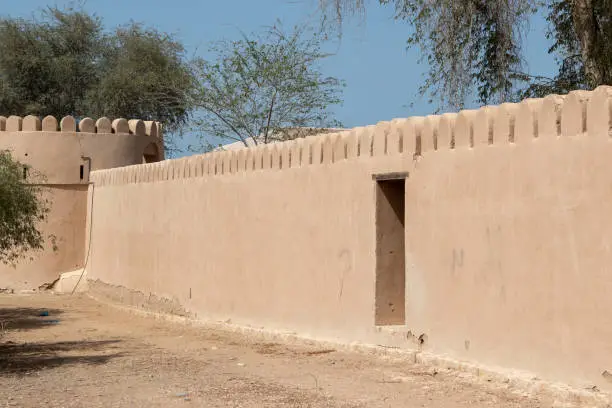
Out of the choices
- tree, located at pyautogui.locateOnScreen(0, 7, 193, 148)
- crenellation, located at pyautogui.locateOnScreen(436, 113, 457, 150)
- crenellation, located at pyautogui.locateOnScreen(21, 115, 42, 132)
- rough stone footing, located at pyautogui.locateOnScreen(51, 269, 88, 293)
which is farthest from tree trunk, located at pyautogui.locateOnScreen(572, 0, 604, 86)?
tree, located at pyautogui.locateOnScreen(0, 7, 193, 148)

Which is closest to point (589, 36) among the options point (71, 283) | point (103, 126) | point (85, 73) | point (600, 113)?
point (600, 113)

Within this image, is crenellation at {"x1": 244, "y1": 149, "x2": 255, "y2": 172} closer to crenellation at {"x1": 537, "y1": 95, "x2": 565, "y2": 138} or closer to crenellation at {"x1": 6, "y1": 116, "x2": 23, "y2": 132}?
crenellation at {"x1": 537, "y1": 95, "x2": 565, "y2": 138}

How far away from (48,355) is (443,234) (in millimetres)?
4404

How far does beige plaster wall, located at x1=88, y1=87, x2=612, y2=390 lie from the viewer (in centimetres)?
629

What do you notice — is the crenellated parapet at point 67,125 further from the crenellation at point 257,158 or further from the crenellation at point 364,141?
the crenellation at point 364,141

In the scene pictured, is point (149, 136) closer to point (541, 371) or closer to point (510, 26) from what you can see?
point (510, 26)

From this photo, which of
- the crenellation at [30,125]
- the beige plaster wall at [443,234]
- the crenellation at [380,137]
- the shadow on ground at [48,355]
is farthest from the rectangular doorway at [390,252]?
the crenellation at [30,125]

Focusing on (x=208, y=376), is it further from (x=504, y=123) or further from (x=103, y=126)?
(x=103, y=126)

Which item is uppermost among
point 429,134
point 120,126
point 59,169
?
point 120,126

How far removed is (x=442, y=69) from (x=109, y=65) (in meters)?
19.7

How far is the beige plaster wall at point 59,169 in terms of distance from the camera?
16.9 metres

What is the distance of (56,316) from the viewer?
44.5ft

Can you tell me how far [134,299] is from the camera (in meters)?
14.3

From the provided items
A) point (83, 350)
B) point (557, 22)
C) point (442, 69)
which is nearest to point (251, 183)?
point (83, 350)
